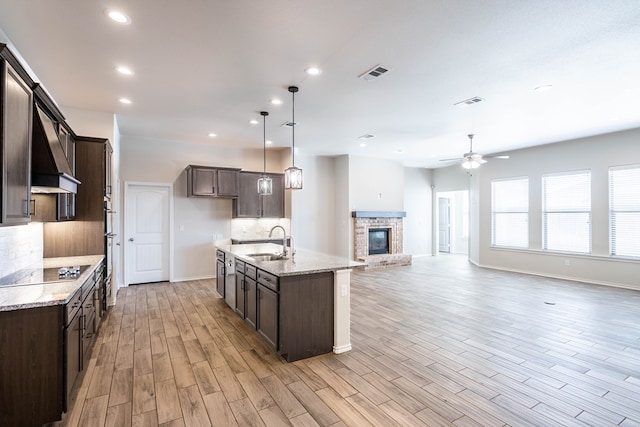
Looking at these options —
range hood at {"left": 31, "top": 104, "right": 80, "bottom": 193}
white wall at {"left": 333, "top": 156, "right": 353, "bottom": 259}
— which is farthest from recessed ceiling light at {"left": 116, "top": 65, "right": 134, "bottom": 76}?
white wall at {"left": 333, "top": 156, "right": 353, "bottom": 259}

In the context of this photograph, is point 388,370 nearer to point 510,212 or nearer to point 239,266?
point 239,266

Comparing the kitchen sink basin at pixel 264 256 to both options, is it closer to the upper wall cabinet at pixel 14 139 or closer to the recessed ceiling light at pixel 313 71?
the recessed ceiling light at pixel 313 71

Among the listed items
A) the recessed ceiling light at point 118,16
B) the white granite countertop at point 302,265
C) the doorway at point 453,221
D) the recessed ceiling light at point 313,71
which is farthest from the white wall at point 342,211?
the recessed ceiling light at point 118,16

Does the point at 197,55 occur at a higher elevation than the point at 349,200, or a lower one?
higher

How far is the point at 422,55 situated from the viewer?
10.3 feet

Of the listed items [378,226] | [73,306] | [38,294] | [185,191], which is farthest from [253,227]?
[38,294]

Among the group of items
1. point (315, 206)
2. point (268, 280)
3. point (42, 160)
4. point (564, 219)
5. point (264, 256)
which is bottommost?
point (268, 280)

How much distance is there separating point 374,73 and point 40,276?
386 centimetres

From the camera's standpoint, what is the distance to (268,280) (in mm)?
3314

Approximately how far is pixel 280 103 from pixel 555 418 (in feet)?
14.5

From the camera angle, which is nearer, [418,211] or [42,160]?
[42,160]

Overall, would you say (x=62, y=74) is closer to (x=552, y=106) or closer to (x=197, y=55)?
(x=197, y=55)

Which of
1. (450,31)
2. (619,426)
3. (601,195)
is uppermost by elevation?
(450,31)

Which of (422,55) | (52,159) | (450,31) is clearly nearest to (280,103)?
(422,55)
